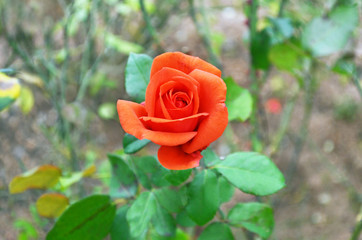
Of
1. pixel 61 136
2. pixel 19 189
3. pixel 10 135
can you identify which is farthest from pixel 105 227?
pixel 10 135

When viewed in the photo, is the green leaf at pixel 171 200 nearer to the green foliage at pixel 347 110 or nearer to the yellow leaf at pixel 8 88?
the yellow leaf at pixel 8 88

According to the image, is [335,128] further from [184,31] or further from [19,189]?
[19,189]

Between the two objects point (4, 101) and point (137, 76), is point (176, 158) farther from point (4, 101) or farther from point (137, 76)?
point (4, 101)

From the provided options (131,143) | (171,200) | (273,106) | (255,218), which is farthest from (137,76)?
(273,106)

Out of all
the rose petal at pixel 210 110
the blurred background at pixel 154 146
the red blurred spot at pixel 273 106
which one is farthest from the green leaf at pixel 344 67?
the red blurred spot at pixel 273 106

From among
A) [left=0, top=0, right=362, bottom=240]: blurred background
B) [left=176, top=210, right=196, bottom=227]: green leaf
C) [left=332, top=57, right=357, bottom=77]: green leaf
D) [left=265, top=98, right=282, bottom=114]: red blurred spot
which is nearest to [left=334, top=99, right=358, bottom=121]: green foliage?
[left=0, top=0, right=362, bottom=240]: blurred background

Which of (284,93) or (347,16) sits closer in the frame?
(347,16)
